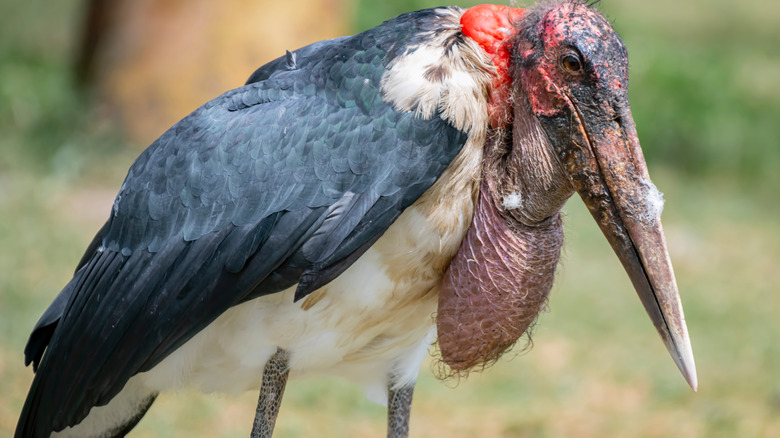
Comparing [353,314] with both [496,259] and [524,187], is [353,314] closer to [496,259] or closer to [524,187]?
[496,259]

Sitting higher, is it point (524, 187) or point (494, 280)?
point (524, 187)

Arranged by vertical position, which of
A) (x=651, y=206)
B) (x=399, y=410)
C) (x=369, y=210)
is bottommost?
(x=399, y=410)

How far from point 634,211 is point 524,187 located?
11.8 inches

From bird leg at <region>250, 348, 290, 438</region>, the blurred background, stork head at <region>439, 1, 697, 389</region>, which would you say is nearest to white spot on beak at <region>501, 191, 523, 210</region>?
stork head at <region>439, 1, 697, 389</region>

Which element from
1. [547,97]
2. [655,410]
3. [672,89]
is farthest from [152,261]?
[672,89]

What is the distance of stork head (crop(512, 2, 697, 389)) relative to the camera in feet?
7.24

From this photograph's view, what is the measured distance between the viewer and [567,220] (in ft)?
9.25

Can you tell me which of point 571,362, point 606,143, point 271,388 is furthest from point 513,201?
point 571,362

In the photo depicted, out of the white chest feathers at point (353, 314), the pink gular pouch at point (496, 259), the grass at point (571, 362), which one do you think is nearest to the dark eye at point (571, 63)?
the pink gular pouch at point (496, 259)

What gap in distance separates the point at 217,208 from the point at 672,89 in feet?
22.4

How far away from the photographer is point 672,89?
8.36 metres

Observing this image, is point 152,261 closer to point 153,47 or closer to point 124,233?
point 124,233

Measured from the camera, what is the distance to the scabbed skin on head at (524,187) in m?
2.24

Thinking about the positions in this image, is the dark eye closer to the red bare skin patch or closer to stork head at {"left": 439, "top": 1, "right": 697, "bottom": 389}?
stork head at {"left": 439, "top": 1, "right": 697, "bottom": 389}
